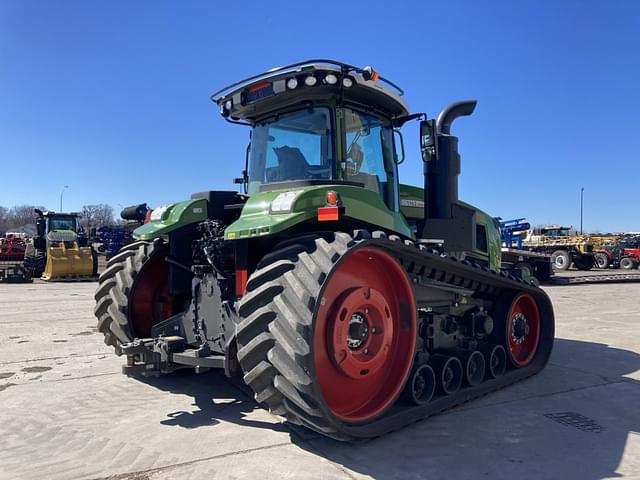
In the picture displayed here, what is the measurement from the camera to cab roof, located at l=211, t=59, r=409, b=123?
467 cm

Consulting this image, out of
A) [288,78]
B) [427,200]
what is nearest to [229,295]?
[288,78]

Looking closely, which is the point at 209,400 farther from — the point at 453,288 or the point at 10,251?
the point at 10,251

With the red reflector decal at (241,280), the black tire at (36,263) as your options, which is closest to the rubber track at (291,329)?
the red reflector decal at (241,280)

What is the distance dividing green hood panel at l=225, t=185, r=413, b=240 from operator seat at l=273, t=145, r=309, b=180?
0.65m

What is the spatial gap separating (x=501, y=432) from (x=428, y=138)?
297 centimetres

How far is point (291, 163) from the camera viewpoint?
17.0 ft

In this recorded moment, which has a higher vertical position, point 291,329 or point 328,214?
point 328,214

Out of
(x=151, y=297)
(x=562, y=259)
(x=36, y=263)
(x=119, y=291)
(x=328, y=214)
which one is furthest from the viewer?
(x=562, y=259)

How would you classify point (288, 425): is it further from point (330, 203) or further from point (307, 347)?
point (330, 203)

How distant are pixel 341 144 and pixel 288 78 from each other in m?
0.76

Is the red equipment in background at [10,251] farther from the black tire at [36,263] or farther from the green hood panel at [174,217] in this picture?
the green hood panel at [174,217]

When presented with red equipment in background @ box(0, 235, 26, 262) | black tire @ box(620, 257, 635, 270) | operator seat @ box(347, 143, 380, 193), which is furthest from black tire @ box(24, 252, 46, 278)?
black tire @ box(620, 257, 635, 270)

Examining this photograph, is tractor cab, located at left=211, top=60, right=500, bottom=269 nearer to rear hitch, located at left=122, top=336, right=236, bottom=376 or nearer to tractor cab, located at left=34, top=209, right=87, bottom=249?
rear hitch, located at left=122, top=336, right=236, bottom=376

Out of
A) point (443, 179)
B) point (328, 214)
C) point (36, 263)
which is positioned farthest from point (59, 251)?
point (328, 214)
